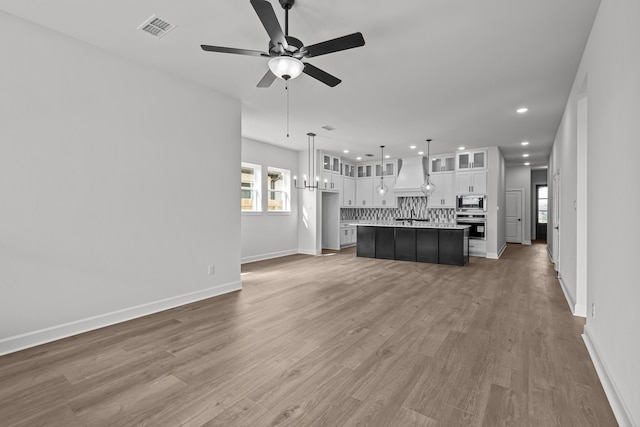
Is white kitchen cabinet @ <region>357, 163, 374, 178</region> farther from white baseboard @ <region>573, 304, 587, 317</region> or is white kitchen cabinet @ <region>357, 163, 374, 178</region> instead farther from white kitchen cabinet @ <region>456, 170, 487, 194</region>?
white baseboard @ <region>573, 304, 587, 317</region>

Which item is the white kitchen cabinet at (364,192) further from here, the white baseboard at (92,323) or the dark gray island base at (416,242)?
the white baseboard at (92,323)

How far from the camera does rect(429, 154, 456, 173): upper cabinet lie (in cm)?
921

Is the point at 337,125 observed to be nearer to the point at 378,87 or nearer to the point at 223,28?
the point at 378,87

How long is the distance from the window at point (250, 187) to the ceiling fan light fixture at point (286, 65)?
521 centimetres

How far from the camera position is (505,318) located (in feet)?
12.0

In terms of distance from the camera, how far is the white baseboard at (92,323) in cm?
284

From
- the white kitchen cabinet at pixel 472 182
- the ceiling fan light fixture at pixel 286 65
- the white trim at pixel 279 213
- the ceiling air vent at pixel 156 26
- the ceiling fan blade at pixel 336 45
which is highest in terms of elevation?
the ceiling air vent at pixel 156 26

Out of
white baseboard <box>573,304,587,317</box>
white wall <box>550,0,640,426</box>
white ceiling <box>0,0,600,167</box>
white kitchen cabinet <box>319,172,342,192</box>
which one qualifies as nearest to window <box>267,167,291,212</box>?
white kitchen cabinet <box>319,172,342,192</box>

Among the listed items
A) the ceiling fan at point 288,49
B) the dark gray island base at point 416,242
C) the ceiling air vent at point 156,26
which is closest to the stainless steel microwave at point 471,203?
the dark gray island base at point 416,242

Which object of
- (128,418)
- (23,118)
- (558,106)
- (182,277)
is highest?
(558,106)

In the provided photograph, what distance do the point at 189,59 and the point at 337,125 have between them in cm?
332

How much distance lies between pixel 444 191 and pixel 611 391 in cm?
769

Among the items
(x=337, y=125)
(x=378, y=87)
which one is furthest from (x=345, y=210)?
(x=378, y=87)

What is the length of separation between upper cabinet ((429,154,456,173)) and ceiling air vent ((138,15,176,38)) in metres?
8.20
